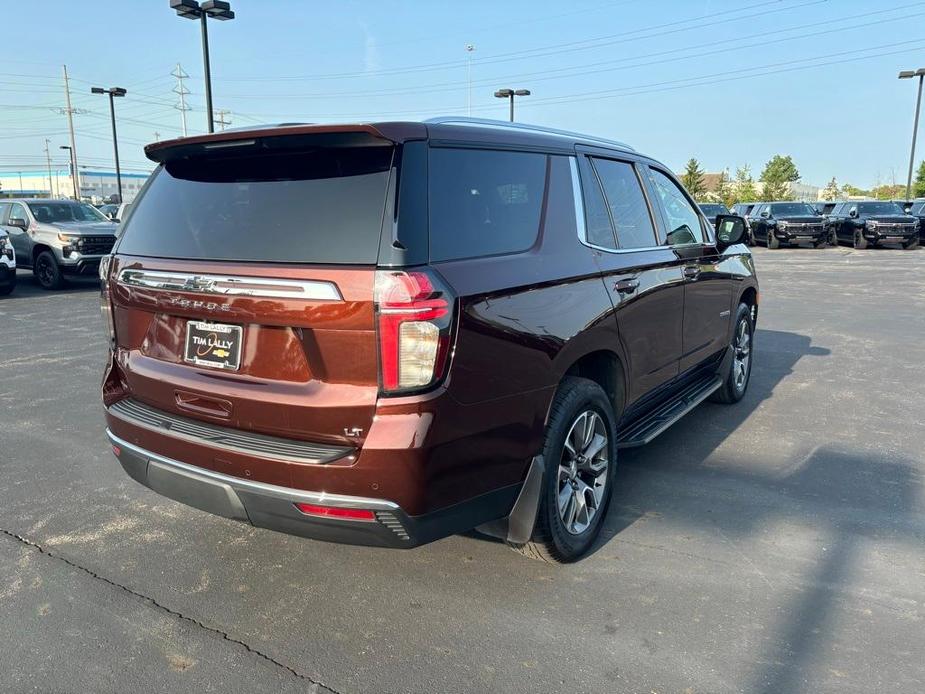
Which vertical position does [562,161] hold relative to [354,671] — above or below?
above

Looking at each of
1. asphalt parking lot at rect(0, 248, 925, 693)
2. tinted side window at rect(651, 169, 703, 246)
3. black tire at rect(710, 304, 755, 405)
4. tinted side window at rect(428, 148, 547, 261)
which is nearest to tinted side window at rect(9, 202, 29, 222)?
asphalt parking lot at rect(0, 248, 925, 693)

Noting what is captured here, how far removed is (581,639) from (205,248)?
6.98ft

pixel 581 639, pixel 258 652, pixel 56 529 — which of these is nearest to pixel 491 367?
pixel 581 639

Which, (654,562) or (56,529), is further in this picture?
(56,529)

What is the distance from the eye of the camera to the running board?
12.6 ft

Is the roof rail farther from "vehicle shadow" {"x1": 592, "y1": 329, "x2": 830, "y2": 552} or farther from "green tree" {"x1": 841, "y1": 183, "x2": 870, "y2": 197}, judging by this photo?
"green tree" {"x1": 841, "y1": 183, "x2": 870, "y2": 197}

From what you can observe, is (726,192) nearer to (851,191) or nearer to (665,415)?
(851,191)

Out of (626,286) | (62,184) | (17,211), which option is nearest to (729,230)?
(626,286)

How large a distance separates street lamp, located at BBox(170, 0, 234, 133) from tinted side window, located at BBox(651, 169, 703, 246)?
1437 cm

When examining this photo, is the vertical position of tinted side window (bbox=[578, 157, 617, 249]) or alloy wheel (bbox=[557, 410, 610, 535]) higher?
tinted side window (bbox=[578, 157, 617, 249])

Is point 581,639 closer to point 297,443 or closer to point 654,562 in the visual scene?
point 654,562

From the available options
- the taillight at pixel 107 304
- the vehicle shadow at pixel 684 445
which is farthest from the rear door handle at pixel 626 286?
the taillight at pixel 107 304

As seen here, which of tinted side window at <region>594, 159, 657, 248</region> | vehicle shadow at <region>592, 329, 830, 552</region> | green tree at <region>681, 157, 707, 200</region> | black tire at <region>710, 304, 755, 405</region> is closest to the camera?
tinted side window at <region>594, 159, 657, 248</region>

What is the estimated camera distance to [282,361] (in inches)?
102
